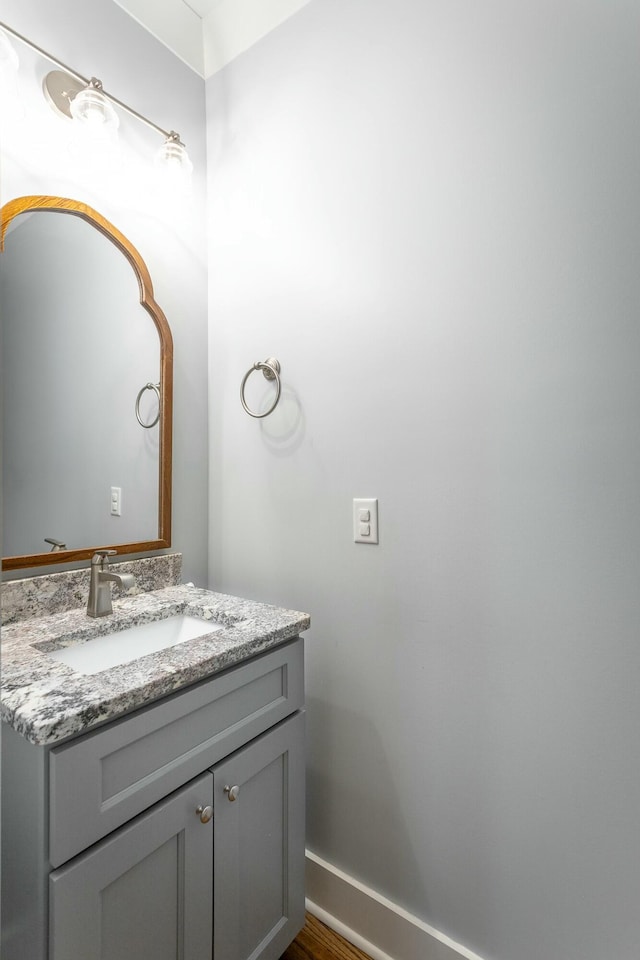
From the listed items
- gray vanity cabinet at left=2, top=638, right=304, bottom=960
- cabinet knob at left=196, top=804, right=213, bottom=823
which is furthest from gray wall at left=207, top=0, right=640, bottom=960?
cabinet knob at left=196, top=804, right=213, bottom=823

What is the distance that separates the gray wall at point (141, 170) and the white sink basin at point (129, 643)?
0.33 meters

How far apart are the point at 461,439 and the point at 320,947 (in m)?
1.38

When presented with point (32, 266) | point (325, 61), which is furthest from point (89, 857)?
point (325, 61)

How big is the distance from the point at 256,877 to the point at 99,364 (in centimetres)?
131

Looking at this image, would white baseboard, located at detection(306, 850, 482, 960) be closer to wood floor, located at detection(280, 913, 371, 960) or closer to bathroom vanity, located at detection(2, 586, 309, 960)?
wood floor, located at detection(280, 913, 371, 960)

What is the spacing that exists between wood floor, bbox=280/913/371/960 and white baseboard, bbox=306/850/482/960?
0.02 metres

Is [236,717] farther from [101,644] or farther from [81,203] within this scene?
[81,203]

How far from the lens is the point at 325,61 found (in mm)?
1392

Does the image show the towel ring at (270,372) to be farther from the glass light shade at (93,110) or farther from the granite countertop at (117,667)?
the glass light shade at (93,110)

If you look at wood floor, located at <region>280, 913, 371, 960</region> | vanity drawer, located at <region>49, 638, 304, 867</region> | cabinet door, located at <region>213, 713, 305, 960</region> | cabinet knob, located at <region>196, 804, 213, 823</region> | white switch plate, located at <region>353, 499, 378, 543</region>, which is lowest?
wood floor, located at <region>280, 913, 371, 960</region>

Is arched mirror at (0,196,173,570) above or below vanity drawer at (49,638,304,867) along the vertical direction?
above

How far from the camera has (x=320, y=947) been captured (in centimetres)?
131

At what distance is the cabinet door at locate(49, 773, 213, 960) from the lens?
0.77m

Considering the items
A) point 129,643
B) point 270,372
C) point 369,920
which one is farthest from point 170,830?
point 270,372
